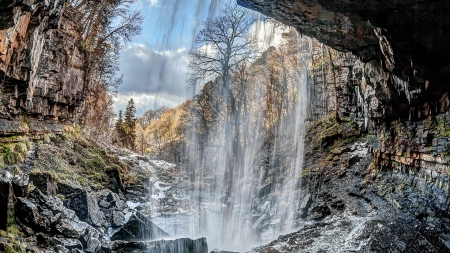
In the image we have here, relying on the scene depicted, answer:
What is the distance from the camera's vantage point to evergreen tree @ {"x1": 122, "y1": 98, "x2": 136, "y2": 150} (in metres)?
44.0

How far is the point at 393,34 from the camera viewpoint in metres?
5.53

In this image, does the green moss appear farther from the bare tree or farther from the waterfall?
the bare tree

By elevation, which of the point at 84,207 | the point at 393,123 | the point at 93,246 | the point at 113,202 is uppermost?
the point at 393,123

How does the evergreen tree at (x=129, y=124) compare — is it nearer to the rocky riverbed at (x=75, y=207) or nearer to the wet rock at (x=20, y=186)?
the rocky riverbed at (x=75, y=207)

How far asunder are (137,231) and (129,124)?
36.9 metres

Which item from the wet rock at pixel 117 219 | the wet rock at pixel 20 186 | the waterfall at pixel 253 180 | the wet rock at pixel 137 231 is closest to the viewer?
the wet rock at pixel 20 186

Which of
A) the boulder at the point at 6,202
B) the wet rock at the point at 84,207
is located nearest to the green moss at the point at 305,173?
the wet rock at the point at 84,207

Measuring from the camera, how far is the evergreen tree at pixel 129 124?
44.0 m

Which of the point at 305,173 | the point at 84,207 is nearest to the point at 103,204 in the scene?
the point at 84,207

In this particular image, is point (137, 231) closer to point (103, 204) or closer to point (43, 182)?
point (103, 204)

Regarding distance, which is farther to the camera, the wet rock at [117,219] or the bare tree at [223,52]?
the bare tree at [223,52]

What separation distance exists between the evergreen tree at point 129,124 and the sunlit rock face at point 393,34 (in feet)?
136

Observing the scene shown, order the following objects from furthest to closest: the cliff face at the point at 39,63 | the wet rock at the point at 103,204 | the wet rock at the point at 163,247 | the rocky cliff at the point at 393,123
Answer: the wet rock at the point at 103,204 → the wet rock at the point at 163,247 → the cliff face at the point at 39,63 → the rocky cliff at the point at 393,123

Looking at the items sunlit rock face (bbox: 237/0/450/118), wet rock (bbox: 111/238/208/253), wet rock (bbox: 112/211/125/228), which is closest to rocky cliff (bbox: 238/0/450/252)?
sunlit rock face (bbox: 237/0/450/118)
